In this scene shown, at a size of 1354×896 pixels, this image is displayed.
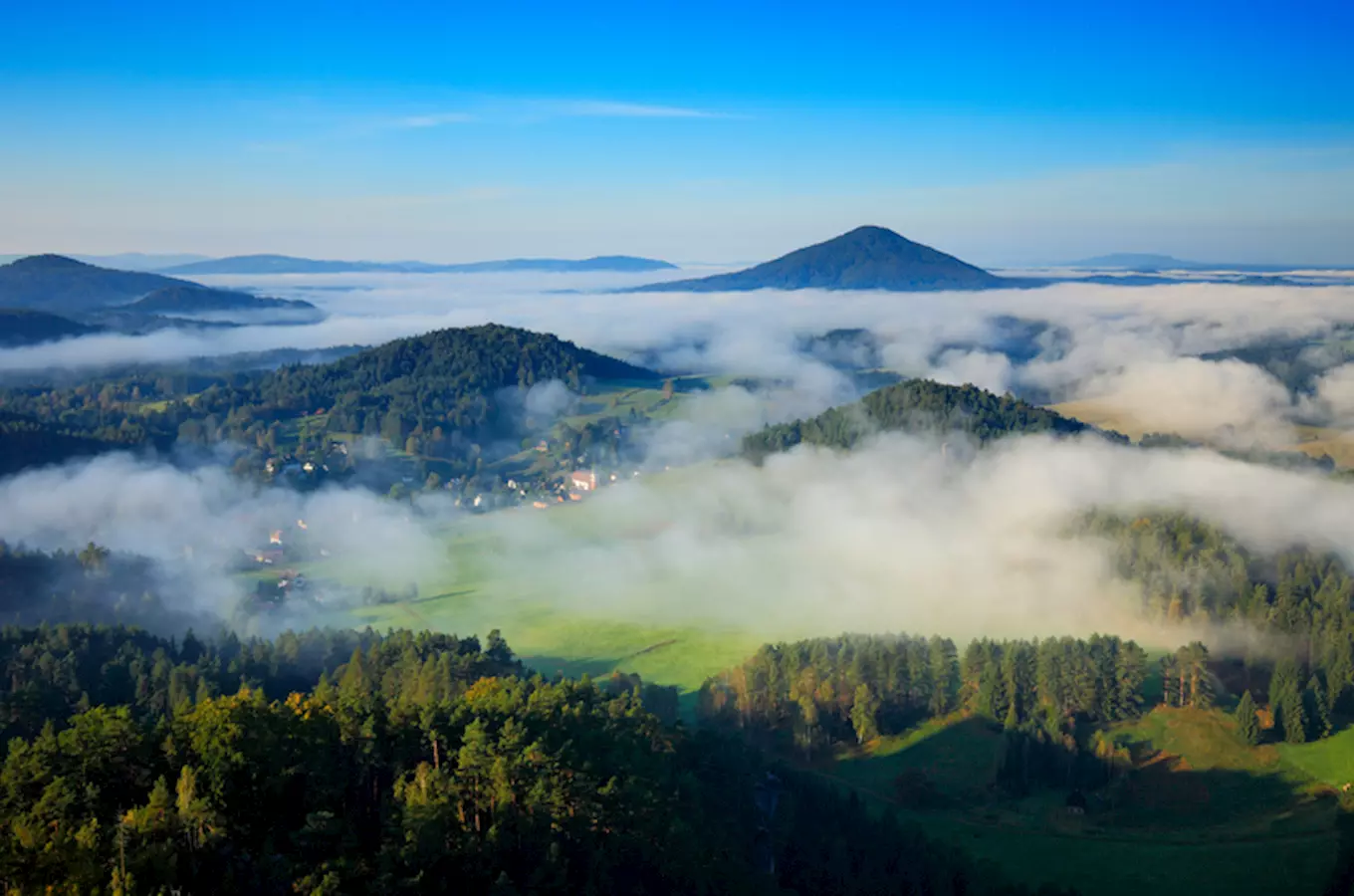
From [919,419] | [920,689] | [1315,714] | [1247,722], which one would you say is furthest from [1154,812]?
[919,419]

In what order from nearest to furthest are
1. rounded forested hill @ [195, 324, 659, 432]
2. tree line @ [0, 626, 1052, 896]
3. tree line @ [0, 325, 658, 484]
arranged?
tree line @ [0, 626, 1052, 896], tree line @ [0, 325, 658, 484], rounded forested hill @ [195, 324, 659, 432]

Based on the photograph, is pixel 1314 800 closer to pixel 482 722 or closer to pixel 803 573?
pixel 482 722

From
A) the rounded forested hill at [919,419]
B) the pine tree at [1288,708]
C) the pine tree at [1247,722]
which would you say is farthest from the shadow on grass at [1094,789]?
the rounded forested hill at [919,419]

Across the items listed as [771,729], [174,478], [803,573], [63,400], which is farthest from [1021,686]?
[63,400]

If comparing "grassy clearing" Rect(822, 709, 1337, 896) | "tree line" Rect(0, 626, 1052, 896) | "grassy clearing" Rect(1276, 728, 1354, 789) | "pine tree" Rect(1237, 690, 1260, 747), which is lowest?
"grassy clearing" Rect(822, 709, 1337, 896)

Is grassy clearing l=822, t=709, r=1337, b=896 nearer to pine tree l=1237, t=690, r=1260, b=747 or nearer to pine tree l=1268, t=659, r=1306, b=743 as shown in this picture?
pine tree l=1237, t=690, r=1260, b=747

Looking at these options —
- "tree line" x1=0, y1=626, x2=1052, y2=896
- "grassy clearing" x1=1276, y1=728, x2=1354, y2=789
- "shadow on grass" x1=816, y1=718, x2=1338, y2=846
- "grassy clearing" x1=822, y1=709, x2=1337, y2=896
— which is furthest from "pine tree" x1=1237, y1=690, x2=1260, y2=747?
→ "tree line" x1=0, y1=626, x2=1052, y2=896
